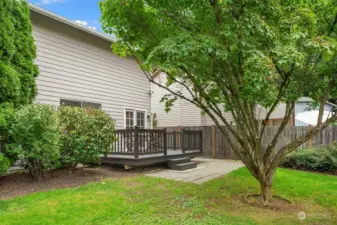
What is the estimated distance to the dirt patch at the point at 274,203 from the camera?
4.49m

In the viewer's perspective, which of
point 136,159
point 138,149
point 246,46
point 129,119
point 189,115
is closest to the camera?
point 246,46

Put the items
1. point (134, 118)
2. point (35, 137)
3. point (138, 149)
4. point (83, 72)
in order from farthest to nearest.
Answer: point (134, 118) → point (83, 72) → point (138, 149) → point (35, 137)

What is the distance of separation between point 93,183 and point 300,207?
14.1 ft

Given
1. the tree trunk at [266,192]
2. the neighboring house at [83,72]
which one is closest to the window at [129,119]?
the neighboring house at [83,72]

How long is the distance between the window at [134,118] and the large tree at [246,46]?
6104 millimetres

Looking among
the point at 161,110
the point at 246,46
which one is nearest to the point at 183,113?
the point at 161,110

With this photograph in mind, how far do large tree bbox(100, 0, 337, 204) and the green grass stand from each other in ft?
2.55

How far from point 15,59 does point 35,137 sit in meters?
2.34

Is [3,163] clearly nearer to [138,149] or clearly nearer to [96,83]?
[138,149]

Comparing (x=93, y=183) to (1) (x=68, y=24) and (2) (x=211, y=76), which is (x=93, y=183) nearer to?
(2) (x=211, y=76)

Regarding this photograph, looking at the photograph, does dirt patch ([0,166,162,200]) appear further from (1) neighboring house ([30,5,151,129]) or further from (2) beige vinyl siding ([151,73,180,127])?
(2) beige vinyl siding ([151,73,180,127])

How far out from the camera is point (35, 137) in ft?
18.6

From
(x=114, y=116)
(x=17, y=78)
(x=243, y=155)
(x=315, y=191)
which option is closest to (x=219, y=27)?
(x=243, y=155)

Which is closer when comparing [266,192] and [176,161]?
[266,192]
